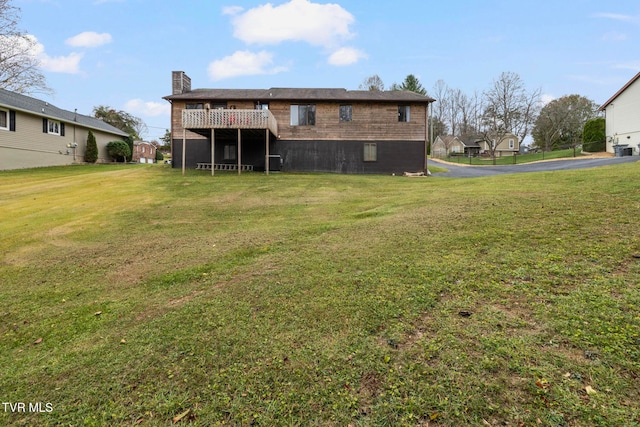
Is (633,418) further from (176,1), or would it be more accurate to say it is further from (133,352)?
(176,1)

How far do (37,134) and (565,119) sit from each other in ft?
Answer: 208

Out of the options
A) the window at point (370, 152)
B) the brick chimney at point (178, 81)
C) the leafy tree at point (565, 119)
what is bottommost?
the window at point (370, 152)

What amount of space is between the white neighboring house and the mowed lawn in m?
29.2

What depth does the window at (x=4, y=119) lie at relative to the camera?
2159 centimetres

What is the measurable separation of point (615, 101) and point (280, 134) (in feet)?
100

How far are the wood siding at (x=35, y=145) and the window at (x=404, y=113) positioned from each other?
26134 mm

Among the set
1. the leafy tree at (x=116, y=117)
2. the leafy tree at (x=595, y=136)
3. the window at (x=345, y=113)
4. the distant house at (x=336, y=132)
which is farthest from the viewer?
the leafy tree at (x=116, y=117)

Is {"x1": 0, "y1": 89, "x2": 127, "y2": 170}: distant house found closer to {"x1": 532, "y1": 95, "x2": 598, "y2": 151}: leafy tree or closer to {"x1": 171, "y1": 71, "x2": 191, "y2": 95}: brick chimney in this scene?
{"x1": 171, "y1": 71, "x2": 191, "y2": 95}: brick chimney

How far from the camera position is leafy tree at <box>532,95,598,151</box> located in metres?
49.0

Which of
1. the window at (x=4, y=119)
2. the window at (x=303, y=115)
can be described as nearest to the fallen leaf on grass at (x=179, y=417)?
the window at (x=303, y=115)

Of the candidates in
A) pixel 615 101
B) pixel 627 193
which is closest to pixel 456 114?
pixel 615 101

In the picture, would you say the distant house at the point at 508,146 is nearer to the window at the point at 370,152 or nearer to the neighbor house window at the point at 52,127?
the window at the point at 370,152

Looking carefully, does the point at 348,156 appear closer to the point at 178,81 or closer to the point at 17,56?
the point at 178,81

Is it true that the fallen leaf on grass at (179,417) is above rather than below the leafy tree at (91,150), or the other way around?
below
